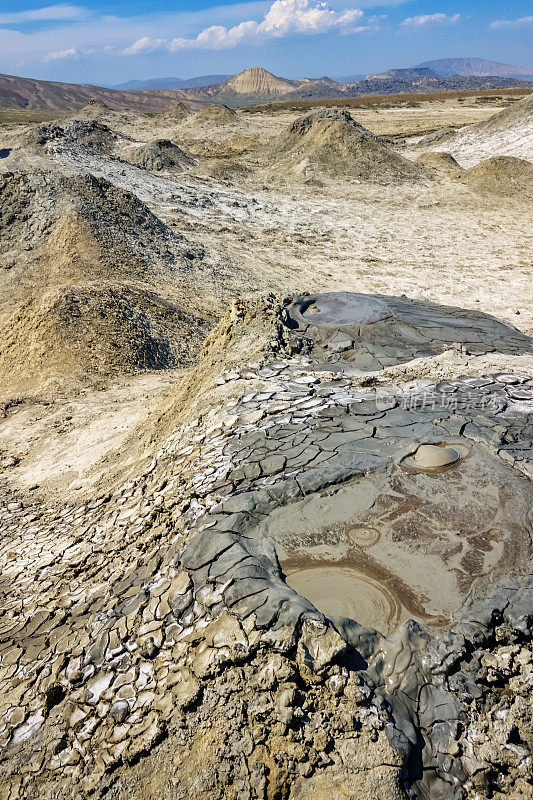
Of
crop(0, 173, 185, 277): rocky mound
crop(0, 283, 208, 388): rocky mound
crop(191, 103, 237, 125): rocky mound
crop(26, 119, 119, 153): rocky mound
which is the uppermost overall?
crop(191, 103, 237, 125): rocky mound

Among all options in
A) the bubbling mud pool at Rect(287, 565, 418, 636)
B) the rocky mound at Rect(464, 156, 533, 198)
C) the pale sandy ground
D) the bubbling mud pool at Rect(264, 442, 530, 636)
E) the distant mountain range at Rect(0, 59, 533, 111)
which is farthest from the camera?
the distant mountain range at Rect(0, 59, 533, 111)

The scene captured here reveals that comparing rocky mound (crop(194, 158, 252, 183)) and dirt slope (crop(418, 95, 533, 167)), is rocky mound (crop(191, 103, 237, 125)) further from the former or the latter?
dirt slope (crop(418, 95, 533, 167))

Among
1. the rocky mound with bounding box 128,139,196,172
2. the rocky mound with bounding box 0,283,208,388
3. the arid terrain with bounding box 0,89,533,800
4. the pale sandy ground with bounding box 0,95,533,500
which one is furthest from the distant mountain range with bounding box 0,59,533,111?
the arid terrain with bounding box 0,89,533,800

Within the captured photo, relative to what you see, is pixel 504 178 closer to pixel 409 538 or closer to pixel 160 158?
pixel 160 158

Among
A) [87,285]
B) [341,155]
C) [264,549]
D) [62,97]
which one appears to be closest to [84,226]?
[87,285]

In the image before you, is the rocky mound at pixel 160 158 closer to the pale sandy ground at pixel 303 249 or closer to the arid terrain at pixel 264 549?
the pale sandy ground at pixel 303 249

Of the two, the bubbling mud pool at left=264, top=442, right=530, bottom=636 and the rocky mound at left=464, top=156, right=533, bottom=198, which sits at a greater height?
the rocky mound at left=464, top=156, right=533, bottom=198
